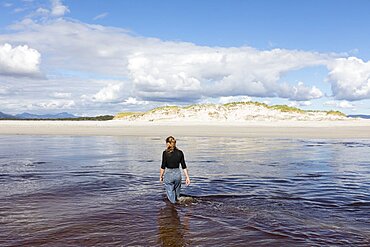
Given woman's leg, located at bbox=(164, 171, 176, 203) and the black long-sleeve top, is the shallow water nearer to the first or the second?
woman's leg, located at bbox=(164, 171, 176, 203)

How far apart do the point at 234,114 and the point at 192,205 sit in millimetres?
66123

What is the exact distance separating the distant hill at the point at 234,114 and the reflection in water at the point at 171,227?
61011 mm

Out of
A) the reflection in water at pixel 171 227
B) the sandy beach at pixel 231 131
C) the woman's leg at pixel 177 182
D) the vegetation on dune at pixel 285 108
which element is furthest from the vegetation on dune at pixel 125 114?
the reflection in water at pixel 171 227

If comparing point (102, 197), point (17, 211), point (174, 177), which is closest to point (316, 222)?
point (174, 177)

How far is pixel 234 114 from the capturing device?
7650cm

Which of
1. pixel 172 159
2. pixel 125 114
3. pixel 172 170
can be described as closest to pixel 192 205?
pixel 172 170

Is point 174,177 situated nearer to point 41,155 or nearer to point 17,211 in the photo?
point 17,211

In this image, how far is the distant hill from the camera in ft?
240

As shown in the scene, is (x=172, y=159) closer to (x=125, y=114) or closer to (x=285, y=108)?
(x=285, y=108)

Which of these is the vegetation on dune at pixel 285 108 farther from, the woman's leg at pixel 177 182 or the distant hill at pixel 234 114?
the woman's leg at pixel 177 182

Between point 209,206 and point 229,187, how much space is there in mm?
2927

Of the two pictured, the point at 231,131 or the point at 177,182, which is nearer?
the point at 177,182

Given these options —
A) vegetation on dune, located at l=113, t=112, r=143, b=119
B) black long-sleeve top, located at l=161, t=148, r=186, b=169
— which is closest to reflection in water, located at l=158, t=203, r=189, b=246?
black long-sleeve top, located at l=161, t=148, r=186, b=169

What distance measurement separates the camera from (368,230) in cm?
869
